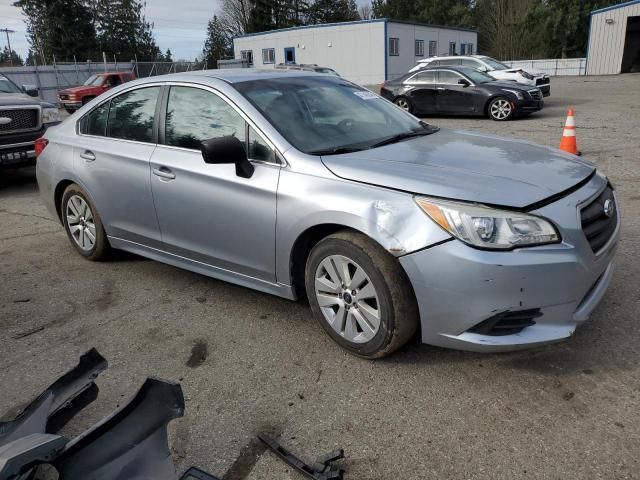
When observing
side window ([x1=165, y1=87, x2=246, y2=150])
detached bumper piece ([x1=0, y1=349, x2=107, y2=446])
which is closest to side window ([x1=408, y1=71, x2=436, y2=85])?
side window ([x1=165, y1=87, x2=246, y2=150])

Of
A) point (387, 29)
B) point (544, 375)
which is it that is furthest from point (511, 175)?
point (387, 29)

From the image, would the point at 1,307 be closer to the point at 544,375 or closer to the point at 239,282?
the point at 239,282

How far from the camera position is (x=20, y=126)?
853 cm

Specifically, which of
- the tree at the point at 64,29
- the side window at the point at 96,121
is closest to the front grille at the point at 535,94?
the side window at the point at 96,121

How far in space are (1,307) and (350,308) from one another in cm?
282

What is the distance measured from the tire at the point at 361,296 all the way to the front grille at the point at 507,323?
37 centimetres

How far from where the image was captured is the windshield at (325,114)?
3.52 m

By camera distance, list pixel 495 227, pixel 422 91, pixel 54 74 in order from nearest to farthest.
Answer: pixel 495 227, pixel 422 91, pixel 54 74

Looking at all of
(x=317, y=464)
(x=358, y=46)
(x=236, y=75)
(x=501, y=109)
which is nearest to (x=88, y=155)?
(x=236, y=75)

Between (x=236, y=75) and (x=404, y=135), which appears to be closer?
(x=404, y=135)

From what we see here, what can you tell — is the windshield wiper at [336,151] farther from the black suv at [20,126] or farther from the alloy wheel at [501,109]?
the alloy wheel at [501,109]

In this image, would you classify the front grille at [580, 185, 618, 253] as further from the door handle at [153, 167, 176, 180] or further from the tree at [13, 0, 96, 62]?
the tree at [13, 0, 96, 62]

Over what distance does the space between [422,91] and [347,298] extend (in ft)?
45.6

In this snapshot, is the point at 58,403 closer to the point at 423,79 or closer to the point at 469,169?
the point at 469,169
